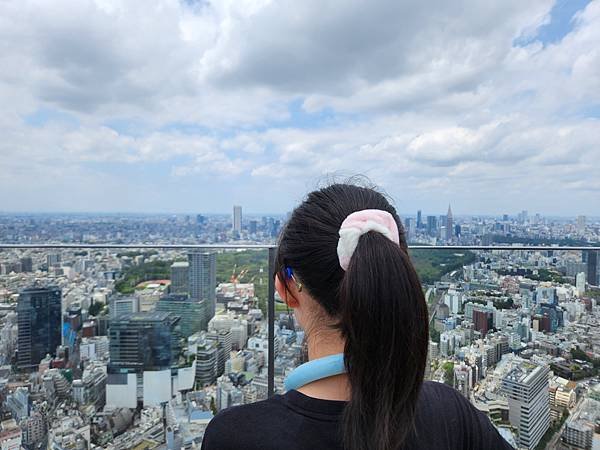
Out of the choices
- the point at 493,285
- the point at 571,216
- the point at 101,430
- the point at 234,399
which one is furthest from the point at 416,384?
the point at 571,216

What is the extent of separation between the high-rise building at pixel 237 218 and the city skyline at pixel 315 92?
76 cm

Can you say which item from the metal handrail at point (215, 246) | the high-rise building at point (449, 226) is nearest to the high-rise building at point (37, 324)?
the metal handrail at point (215, 246)

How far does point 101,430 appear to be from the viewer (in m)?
1.72

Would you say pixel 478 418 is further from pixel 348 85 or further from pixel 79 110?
pixel 79 110

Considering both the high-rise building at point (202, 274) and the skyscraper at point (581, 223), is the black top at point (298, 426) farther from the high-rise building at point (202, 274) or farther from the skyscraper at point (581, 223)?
the skyscraper at point (581, 223)

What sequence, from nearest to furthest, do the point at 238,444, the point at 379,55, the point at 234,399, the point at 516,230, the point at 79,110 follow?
the point at 238,444 < the point at 234,399 < the point at 516,230 < the point at 379,55 < the point at 79,110

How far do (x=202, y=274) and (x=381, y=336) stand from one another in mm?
1308

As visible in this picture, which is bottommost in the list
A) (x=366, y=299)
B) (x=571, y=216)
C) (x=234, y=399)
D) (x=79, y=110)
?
(x=234, y=399)

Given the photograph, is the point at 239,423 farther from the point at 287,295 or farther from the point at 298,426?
the point at 287,295

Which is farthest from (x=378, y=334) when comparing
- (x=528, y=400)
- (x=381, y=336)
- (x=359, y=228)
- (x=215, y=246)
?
(x=528, y=400)

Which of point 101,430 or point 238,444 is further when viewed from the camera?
point 101,430

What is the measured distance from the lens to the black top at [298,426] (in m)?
0.52

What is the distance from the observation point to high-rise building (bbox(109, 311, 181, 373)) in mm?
1733

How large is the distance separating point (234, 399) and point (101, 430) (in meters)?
0.62
